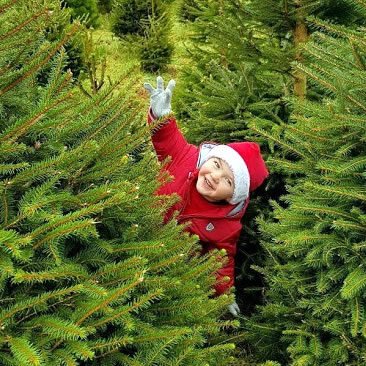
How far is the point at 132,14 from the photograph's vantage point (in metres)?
10.3

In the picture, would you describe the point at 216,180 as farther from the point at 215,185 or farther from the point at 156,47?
the point at 156,47

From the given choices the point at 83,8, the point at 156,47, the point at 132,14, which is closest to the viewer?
the point at 156,47

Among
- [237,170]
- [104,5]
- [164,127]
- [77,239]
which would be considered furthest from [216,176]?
[104,5]

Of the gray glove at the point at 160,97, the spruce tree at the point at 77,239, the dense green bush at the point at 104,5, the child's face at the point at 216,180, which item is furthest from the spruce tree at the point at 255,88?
the dense green bush at the point at 104,5

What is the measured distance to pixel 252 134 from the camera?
378 centimetres

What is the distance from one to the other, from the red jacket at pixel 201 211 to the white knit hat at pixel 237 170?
120mm

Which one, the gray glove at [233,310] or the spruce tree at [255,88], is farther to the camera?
the spruce tree at [255,88]

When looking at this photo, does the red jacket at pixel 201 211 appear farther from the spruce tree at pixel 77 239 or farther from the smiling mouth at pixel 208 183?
the spruce tree at pixel 77 239

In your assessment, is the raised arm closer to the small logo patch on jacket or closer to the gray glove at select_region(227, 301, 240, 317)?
the small logo patch on jacket

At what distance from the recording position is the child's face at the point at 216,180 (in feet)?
10.1

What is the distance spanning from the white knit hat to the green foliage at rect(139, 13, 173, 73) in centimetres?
683

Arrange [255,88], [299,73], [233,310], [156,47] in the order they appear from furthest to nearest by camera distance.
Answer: [156,47] → [255,88] → [299,73] → [233,310]

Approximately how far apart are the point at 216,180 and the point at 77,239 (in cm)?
148

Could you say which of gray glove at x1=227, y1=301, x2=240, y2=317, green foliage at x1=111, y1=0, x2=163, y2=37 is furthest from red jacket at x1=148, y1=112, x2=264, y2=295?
green foliage at x1=111, y1=0, x2=163, y2=37
